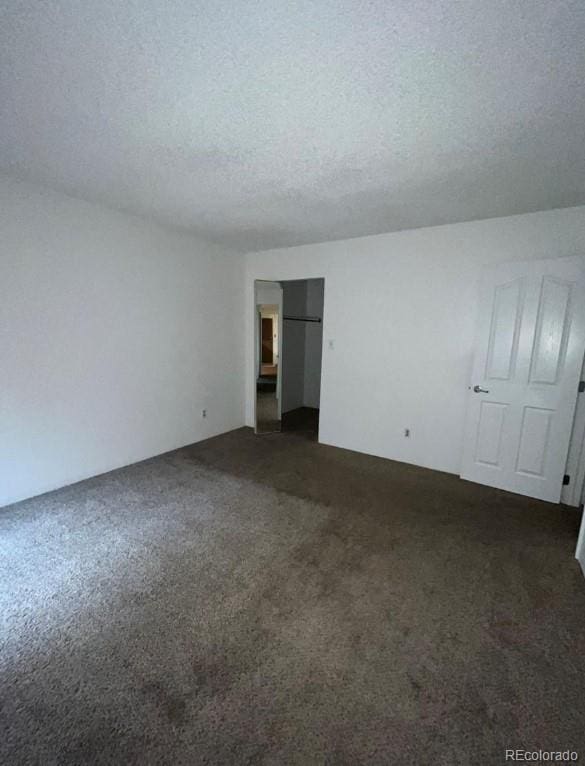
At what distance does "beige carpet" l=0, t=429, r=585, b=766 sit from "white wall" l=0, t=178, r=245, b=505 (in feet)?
1.62

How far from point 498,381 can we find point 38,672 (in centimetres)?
364

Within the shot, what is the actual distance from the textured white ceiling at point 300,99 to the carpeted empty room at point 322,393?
1 cm

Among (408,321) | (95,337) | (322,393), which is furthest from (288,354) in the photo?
(95,337)

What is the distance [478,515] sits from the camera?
2732mm

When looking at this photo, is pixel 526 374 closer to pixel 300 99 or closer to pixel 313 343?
pixel 300 99

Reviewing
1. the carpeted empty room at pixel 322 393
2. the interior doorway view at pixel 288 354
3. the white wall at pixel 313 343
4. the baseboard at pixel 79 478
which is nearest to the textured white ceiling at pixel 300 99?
the carpeted empty room at pixel 322 393

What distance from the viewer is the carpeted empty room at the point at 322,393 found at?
1.23 meters

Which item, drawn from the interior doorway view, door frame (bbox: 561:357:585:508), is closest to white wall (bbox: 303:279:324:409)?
the interior doorway view

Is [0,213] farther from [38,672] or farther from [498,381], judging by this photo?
[498,381]

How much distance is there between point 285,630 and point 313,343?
4794 mm

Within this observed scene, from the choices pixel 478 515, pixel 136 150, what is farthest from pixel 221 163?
pixel 478 515

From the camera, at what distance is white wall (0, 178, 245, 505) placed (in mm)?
2635

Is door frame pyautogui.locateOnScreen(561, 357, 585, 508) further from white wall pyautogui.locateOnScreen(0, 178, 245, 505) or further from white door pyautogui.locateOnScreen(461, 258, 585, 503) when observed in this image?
white wall pyautogui.locateOnScreen(0, 178, 245, 505)

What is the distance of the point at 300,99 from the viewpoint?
1.54 m
